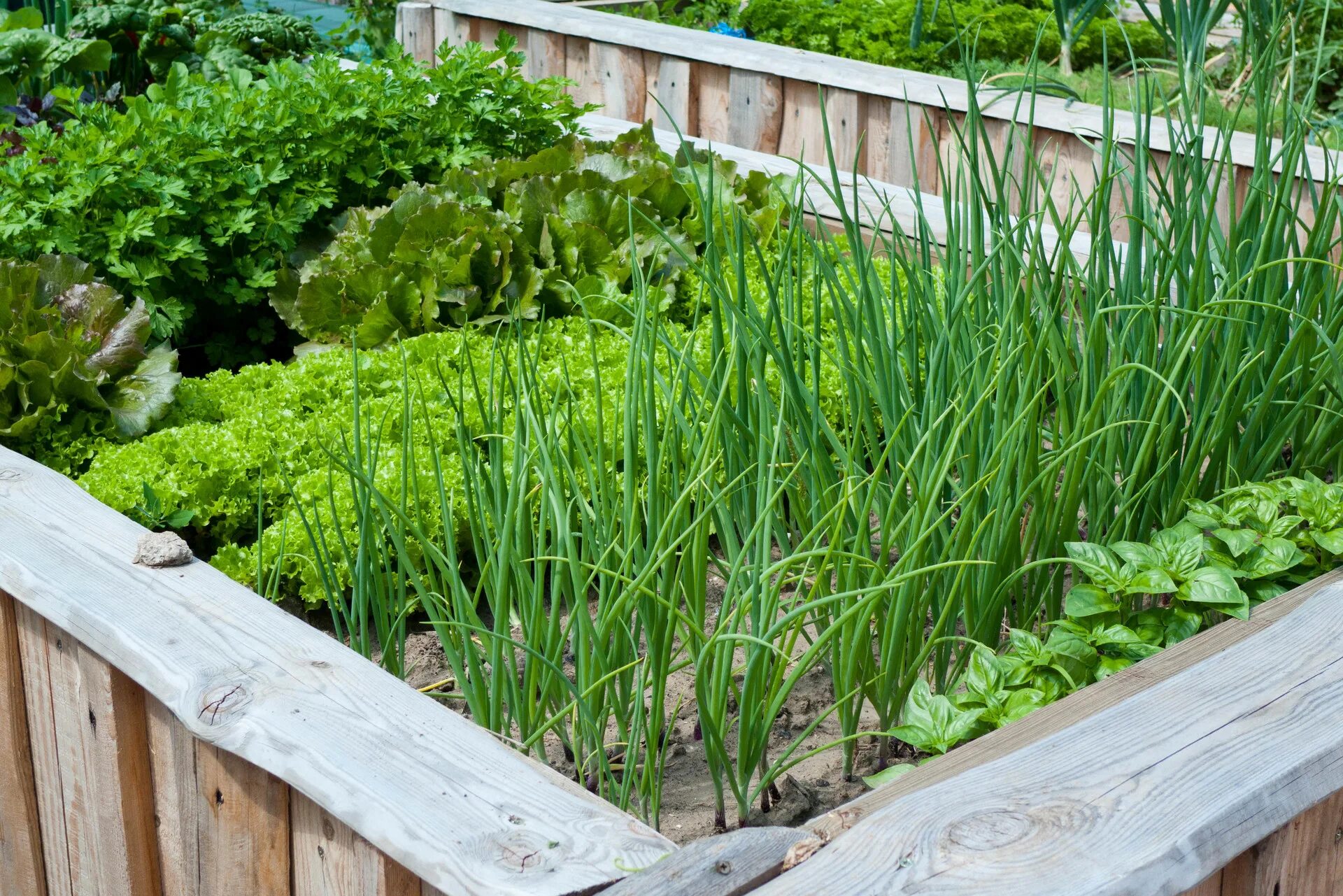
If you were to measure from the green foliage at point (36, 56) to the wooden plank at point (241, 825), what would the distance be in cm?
378

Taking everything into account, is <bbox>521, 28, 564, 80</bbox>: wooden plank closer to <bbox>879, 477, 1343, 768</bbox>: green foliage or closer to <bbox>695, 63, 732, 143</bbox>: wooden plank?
<bbox>695, 63, 732, 143</bbox>: wooden plank

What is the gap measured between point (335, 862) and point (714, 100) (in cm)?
413

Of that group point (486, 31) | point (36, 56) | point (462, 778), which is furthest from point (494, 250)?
point (486, 31)

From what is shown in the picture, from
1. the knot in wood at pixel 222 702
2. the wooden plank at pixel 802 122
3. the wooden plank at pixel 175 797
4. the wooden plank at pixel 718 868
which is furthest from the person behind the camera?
the wooden plank at pixel 802 122

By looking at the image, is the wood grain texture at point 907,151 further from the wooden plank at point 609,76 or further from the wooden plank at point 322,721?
the wooden plank at point 322,721

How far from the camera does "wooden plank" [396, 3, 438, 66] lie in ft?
19.0

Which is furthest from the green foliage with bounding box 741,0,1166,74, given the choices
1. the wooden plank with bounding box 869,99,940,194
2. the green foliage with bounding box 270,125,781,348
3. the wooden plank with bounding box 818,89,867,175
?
the green foliage with bounding box 270,125,781,348

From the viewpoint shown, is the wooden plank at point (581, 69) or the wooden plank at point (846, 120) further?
the wooden plank at point (581, 69)

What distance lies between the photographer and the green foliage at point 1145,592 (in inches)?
61.7

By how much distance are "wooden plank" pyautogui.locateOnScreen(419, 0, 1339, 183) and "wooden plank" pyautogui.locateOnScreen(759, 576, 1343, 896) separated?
241cm

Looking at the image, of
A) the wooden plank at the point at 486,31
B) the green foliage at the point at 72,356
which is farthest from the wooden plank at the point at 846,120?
the green foliage at the point at 72,356

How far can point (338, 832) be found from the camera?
130cm

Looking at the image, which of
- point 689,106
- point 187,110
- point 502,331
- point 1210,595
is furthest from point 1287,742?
point 689,106

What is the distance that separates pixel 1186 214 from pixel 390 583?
4.45 ft
